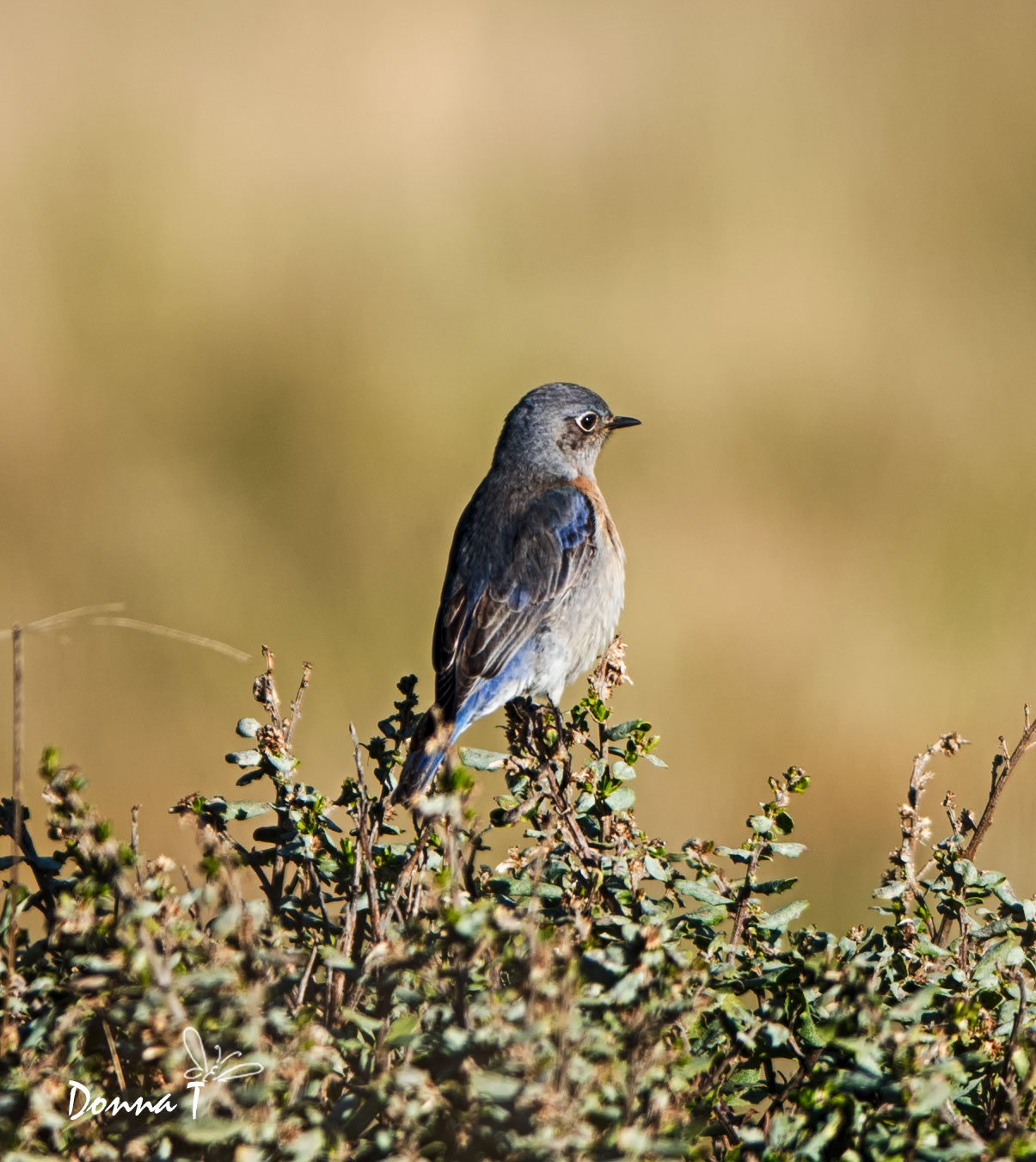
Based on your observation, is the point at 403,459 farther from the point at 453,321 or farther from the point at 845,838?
the point at 845,838

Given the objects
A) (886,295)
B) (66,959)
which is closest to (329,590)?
(886,295)

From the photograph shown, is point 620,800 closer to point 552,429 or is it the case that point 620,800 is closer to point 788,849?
point 788,849

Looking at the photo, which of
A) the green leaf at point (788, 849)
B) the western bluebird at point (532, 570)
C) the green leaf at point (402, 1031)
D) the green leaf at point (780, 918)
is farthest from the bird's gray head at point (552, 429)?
the green leaf at point (402, 1031)

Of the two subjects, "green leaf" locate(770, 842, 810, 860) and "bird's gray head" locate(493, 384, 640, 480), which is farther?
"bird's gray head" locate(493, 384, 640, 480)

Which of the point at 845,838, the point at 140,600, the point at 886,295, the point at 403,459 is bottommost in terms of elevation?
the point at 845,838

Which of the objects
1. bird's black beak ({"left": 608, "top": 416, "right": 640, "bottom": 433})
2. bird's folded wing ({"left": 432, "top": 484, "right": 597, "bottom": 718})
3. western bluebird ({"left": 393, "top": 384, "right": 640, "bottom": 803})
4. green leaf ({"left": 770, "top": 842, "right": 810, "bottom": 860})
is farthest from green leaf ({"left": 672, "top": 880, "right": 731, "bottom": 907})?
bird's black beak ({"left": 608, "top": 416, "right": 640, "bottom": 433})

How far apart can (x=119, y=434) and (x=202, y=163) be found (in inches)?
90.9

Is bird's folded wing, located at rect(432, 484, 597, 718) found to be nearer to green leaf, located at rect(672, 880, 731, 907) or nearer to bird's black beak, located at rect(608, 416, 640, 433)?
bird's black beak, located at rect(608, 416, 640, 433)

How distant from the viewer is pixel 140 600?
681 cm

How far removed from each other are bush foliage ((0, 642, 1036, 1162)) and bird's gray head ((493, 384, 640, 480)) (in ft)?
9.33

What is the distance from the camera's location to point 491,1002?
76.1 inches

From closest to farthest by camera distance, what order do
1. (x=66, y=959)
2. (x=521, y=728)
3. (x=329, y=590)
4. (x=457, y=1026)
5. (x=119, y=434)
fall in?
(x=457, y=1026) → (x=66, y=959) → (x=521, y=728) → (x=329, y=590) → (x=119, y=434)

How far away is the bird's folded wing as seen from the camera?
479 cm

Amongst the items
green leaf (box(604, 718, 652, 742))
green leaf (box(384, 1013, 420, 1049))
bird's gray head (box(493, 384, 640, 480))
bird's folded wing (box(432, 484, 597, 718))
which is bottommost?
green leaf (box(384, 1013, 420, 1049))
